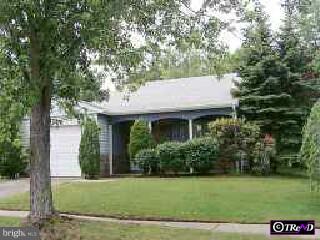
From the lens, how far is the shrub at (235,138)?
2002cm

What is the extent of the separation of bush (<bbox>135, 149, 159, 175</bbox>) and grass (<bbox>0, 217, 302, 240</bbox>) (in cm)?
1159

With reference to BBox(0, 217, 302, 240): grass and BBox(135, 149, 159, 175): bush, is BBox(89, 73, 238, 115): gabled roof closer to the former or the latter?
BBox(135, 149, 159, 175): bush

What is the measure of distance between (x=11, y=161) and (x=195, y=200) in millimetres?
12259

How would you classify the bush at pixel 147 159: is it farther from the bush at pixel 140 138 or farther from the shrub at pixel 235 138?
the shrub at pixel 235 138

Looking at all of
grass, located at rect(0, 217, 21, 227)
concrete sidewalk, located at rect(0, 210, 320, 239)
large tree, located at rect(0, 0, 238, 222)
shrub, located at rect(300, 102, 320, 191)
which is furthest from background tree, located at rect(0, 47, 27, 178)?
shrub, located at rect(300, 102, 320, 191)

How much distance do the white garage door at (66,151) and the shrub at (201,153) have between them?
5.41 meters

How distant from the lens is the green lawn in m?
10.8

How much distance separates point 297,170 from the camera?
2280 cm

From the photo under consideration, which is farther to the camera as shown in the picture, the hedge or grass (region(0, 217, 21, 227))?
the hedge

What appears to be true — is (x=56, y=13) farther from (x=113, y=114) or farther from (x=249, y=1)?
(x=113, y=114)

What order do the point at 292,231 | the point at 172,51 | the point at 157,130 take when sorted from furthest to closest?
the point at 157,130, the point at 172,51, the point at 292,231

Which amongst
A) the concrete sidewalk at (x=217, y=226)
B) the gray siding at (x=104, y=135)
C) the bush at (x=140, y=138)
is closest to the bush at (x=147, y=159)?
→ the bush at (x=140, y=138)

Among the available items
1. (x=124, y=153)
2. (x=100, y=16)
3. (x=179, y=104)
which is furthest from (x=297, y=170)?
(x=100, y=16)

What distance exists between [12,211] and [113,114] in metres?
11.7
